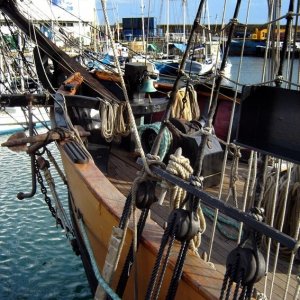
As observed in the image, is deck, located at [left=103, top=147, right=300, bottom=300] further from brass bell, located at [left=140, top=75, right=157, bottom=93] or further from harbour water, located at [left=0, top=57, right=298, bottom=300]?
harbour water, located at [left=0, top=57, right=298, bottom=300]

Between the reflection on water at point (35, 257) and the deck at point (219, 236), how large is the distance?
4.52 ft

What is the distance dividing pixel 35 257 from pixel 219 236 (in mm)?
3072

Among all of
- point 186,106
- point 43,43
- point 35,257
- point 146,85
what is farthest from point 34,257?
point 43,43

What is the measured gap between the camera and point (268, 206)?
114 inches

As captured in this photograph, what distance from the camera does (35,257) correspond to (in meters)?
5.37

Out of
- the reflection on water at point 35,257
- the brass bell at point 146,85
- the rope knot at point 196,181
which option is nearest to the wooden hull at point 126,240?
the rope knot at point 196,181

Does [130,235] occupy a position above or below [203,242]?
above

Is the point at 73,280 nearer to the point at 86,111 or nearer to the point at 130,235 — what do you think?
the point at 86,111

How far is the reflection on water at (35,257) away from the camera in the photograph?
183 inches

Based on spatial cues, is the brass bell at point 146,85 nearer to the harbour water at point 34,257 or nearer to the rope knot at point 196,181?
the harbour water at point 34,257

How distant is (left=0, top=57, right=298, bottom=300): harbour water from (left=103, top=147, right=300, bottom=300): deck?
4.52ft

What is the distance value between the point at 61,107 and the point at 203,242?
2.10 metres

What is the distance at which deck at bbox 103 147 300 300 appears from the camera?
2555mm

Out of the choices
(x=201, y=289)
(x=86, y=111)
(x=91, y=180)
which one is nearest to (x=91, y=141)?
(x=86, y=111)
